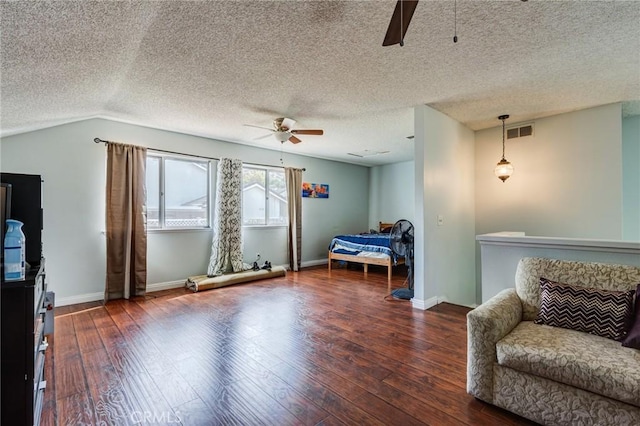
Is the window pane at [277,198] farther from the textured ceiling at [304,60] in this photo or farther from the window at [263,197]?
the textured ceiling at [304,60]

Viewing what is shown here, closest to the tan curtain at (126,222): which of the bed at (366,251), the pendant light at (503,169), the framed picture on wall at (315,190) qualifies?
the framed picture on wall at (315,190)

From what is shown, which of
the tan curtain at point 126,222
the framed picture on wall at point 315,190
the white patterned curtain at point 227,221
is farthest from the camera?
the framed picture on wall at point 315,190

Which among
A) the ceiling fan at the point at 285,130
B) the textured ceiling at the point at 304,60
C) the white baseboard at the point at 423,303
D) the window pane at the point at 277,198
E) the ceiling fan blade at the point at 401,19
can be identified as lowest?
the white baseboard at the point at 423,303

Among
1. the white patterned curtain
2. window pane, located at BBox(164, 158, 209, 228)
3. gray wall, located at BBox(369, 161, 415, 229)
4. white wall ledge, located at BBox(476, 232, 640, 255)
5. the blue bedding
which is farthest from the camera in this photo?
gray wall, located at BBox(369, 161, 415, 229)

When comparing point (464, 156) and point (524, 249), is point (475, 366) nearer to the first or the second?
point (524, 249)

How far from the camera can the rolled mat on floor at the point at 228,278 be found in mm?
4327

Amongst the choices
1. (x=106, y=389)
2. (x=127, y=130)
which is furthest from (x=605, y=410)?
(x=127, y=130)

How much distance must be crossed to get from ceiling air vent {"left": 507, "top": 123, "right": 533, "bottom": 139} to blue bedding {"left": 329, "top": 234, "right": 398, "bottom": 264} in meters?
2.49

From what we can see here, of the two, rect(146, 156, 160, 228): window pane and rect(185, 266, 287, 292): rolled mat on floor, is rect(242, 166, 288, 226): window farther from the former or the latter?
rect(146, 156, 160, 228): window pane

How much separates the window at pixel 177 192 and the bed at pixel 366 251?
2665mm

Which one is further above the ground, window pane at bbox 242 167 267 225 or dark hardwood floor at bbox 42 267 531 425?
window pane at bbox 242 167 267 225

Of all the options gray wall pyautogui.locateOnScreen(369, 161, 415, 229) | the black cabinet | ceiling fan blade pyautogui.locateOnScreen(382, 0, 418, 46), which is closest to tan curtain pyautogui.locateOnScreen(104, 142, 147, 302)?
the black cabinet

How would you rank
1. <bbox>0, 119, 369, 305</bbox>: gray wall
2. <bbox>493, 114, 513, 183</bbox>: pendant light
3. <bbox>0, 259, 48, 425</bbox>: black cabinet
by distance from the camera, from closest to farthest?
<bbox>0, 259, 48, 425</bbox>: black cabinet < <bbox>0, 119, 369, 305</bbox>: gray wall < <bbox>493, 114, 513, 183</bbox>: pendant light

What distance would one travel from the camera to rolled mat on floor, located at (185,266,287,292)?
4.33m
